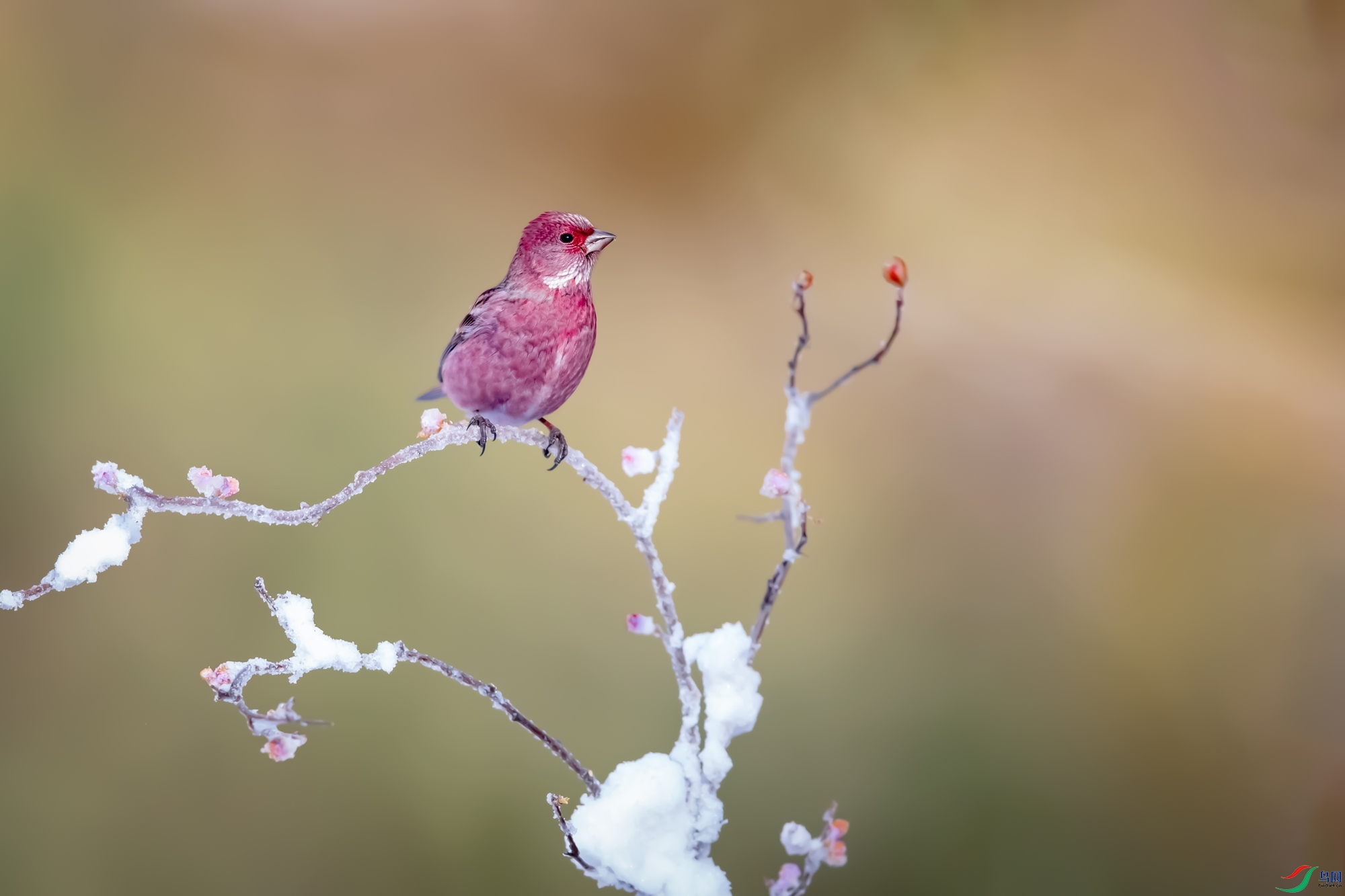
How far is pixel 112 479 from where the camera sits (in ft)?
3.48

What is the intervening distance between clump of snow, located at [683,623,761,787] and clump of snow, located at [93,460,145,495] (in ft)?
2.39

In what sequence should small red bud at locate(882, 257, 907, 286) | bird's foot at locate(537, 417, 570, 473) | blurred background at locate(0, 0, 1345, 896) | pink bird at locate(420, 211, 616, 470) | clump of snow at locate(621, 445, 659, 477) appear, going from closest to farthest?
small red bud at locate(882, 257, 907, 286)
clump of snow at locate(621, 445, 659, 477)
pink bird at locate(420, 211, 616, 470)
bird's foot at locate(537, 417, 570, 473)
blurred background at locate(0, 0, 1345, 896)

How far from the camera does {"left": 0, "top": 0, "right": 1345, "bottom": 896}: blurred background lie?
163 centimetres

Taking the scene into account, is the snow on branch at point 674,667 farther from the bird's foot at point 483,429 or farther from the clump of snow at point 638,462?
the bird's foot at point 483,429

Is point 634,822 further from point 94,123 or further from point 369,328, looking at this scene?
point 94,123

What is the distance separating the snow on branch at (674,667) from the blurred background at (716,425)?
458mm

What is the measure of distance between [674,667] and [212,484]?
64 cm

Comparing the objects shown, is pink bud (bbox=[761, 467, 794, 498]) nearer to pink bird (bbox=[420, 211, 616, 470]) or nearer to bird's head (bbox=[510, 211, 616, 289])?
pink bird (bbox=[420, 211, 616, 470])

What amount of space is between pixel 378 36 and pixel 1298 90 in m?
1.87

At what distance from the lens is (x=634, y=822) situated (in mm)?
1142

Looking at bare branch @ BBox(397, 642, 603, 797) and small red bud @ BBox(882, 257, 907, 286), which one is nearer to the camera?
small red bud @ BBox(882, 257, 907, 286)

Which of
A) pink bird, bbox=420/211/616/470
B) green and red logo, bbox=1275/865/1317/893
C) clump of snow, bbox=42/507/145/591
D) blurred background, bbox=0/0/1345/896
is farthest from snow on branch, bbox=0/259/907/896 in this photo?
green and red logo, bbox=1275/865/1317/893

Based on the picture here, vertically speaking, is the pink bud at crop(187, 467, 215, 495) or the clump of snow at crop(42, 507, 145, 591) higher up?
the pink bud at crop(187, 467, 215, 495)

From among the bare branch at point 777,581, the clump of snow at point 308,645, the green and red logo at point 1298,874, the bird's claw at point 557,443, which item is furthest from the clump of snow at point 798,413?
the green and red logo at point 1298,874
